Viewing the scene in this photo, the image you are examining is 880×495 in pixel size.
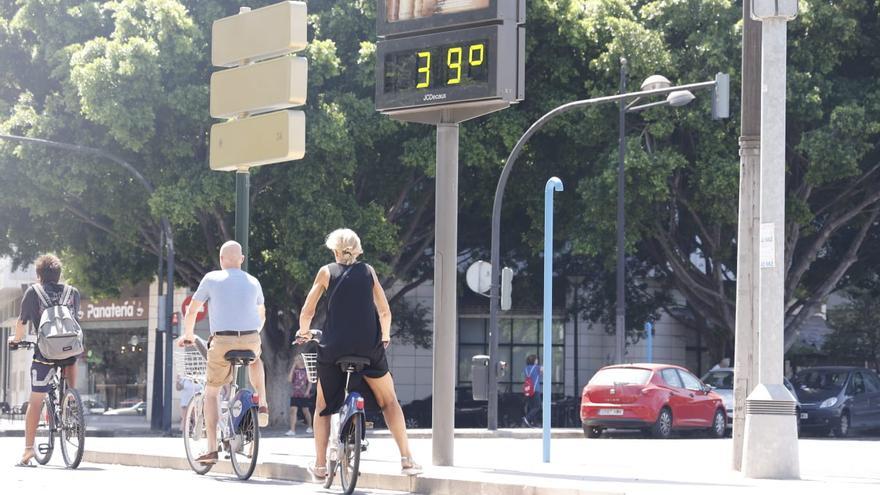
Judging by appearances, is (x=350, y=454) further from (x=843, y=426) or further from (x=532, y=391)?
(x=532, y=391)

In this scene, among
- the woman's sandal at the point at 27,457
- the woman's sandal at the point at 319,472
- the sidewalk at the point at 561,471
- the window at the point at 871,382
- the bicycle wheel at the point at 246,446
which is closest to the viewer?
the sidewalk at the point at 561,471

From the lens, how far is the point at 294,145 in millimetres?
13781

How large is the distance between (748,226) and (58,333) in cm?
575

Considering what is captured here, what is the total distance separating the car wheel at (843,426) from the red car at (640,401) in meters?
3.99

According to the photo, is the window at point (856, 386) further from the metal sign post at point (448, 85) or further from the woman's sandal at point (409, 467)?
the woman's sandal at point (409, 467)

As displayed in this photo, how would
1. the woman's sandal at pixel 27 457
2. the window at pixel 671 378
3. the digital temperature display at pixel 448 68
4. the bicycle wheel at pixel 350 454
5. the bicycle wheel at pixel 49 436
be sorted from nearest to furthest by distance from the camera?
the bicycle wheel at pixel 350 454 → the digital temperature display at pixel 448 68 → the bicycle wheel at pixel 49 436 → the woman's sandal at pixel 27 457 → the window at pixel 671 378

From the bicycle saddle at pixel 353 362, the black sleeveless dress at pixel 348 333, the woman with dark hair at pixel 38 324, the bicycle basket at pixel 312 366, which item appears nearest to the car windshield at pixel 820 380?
the woman with dark hair at pixel 38 324

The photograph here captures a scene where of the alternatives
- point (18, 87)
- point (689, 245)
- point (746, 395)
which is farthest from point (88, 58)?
point (746, 395)

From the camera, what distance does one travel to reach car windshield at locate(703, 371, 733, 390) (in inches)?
1316

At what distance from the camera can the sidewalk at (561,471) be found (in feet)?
34.4

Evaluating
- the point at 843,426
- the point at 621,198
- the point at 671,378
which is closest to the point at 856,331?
the point at 843,426

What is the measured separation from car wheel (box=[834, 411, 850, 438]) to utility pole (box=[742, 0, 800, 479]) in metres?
20.6

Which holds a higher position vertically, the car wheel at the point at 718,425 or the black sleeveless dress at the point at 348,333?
the black sleeveless dress at the point at 348,333

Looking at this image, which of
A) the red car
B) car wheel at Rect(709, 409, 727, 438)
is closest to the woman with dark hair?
the red car
